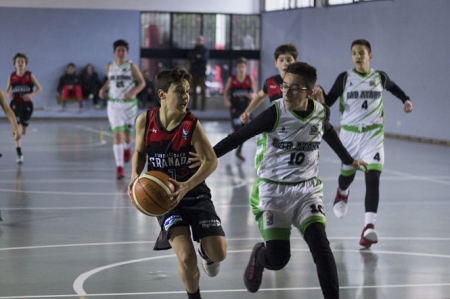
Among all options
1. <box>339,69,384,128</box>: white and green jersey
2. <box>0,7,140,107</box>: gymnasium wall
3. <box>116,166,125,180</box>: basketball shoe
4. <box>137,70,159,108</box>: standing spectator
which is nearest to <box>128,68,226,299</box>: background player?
<box>339,69,384,128</box>: white and green jersey

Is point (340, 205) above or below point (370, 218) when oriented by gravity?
below

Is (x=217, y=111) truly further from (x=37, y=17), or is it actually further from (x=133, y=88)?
(x=133, y=88)

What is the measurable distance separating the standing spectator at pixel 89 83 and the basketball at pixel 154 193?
78.5 ft

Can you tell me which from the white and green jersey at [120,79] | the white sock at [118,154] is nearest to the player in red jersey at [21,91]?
the white and green jersey at [120,79]

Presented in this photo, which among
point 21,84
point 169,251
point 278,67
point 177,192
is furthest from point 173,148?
point 21,84

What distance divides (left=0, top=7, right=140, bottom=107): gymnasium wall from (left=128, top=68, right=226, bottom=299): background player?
24387 millimetres

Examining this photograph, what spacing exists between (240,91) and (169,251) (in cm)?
976

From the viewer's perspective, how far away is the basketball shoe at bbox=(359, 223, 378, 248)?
7.80 metres

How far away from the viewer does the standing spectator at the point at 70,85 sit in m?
28.9

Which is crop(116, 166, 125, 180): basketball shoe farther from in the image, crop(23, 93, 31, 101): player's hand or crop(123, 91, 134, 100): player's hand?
crop(23, 93, 31, 101): player's hand

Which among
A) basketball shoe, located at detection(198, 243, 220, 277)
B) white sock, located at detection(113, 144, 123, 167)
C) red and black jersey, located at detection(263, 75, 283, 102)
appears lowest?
white sock, located at detection(113, 144, 123, 167)

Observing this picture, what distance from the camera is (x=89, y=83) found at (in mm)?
29094

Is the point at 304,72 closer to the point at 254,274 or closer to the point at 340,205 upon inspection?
the point at 254,274

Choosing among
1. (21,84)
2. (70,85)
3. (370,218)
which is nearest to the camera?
(370,218)
